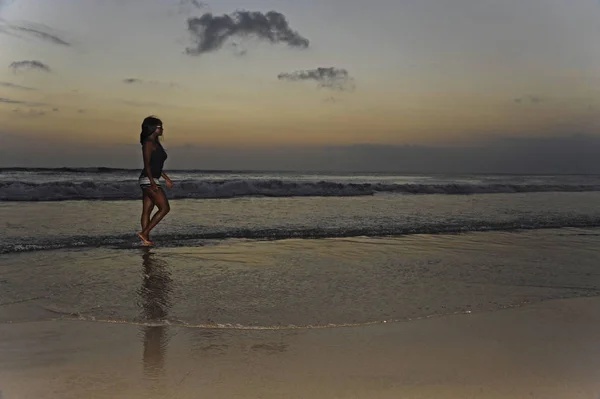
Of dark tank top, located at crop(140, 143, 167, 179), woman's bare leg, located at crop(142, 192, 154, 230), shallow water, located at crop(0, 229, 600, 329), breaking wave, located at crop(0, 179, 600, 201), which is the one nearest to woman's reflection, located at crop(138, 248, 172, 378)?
shallow water, located at crop(0, 229, 600, 329)

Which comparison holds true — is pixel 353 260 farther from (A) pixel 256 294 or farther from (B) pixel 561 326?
(B) pixel 561 326

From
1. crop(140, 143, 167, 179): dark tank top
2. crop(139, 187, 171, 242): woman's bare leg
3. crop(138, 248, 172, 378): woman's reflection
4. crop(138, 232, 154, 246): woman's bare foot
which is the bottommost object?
crop(138, 248, 172, 378): woman's reflection

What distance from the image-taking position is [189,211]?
42.7 ft

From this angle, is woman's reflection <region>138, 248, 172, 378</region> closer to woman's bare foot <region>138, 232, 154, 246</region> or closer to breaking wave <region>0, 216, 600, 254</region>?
woman's bare foot <region>138, 232, 154, 246</region>

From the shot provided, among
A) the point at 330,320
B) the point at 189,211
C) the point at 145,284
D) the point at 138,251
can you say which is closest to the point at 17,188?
the point at 189,211

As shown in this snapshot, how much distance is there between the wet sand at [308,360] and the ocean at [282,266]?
33 centimetres

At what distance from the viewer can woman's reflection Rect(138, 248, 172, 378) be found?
3071 millimetres

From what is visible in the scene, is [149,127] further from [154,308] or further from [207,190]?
[207,190]

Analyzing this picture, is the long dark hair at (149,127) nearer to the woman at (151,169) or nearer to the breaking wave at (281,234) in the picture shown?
the woman at (151,169)

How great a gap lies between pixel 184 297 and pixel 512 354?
2918mm

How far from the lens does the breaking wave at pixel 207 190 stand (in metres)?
16.9

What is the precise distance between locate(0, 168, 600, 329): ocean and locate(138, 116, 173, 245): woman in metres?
0.40

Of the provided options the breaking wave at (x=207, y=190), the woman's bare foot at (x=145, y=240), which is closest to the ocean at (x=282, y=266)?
the woman's bare foot at (x=145, y=240)

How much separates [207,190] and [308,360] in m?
17.7
